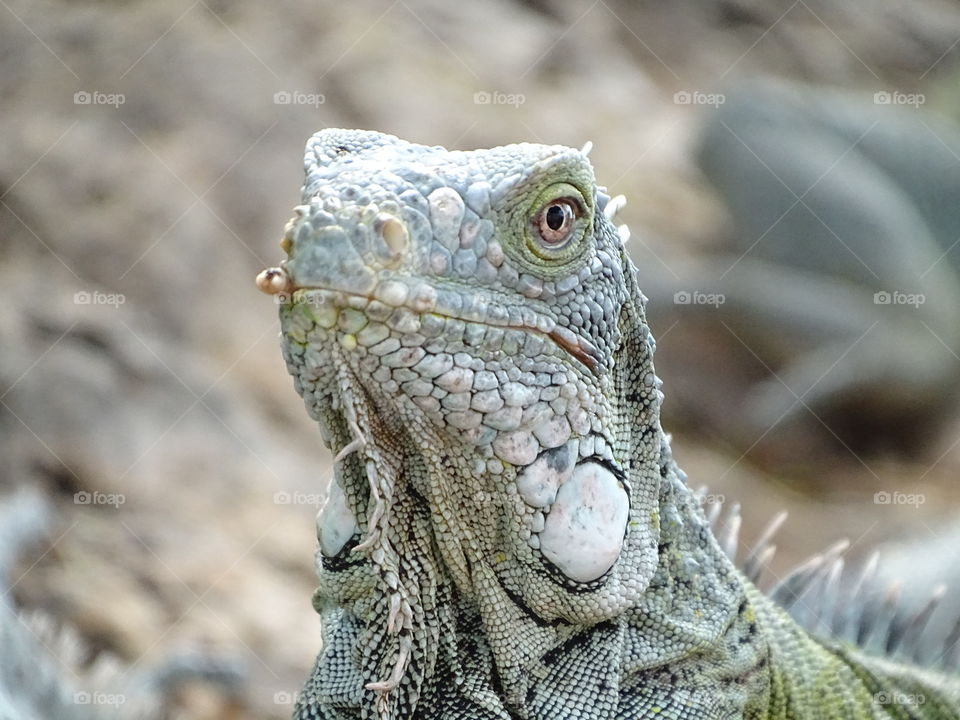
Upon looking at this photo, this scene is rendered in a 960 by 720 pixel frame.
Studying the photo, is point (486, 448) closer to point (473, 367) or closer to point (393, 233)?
point (473, 367)

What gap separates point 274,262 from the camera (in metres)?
9.71

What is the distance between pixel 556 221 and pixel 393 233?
441 millimetres

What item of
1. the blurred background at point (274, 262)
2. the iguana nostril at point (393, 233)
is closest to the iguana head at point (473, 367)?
the iguana nostril at point (393, 233)

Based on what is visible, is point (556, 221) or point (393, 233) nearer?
point (393, 233)

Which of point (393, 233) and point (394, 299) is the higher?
point (393, 233)

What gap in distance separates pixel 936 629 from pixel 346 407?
8.78ft

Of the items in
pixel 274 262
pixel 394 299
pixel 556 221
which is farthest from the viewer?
pixel 274 262

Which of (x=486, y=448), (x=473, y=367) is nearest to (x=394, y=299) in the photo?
(x=473, y=367)

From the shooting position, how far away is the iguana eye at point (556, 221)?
2.42 metres

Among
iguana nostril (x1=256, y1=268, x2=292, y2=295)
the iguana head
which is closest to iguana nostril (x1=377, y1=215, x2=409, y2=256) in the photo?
the iguana head

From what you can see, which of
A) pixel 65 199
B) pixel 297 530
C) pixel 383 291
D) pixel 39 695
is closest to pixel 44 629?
pixel 39 695

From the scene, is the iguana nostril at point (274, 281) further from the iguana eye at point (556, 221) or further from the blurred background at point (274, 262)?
the blurred background at point (274, 262)

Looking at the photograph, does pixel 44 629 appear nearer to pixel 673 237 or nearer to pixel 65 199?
pixel 65 199

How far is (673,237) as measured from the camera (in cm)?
1301
